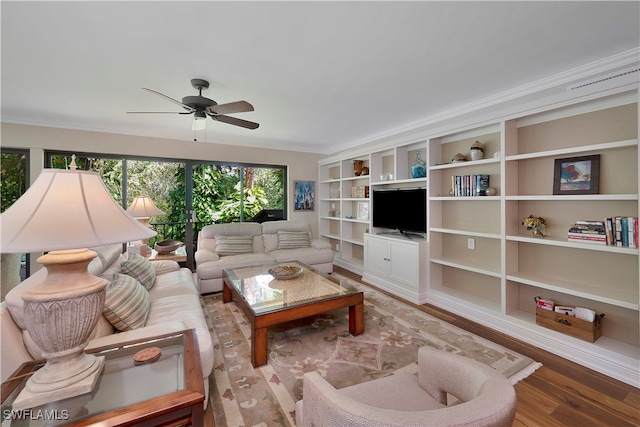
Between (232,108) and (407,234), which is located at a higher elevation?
(232,108)

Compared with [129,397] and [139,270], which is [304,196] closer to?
[139,270]

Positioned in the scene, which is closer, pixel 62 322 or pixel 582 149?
pixel 62 322

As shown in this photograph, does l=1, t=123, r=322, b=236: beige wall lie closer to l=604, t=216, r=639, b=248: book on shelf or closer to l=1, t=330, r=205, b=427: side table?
l=1, t=330, r=205, b=427: side table

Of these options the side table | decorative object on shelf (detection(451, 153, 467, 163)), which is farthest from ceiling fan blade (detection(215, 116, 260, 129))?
decorative object on shelf (detection(451, 153, 467, 163))

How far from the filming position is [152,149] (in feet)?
14.6

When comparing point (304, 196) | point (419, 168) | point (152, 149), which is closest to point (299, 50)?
point (419, 168)

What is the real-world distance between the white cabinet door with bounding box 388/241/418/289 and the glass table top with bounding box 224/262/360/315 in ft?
3.78

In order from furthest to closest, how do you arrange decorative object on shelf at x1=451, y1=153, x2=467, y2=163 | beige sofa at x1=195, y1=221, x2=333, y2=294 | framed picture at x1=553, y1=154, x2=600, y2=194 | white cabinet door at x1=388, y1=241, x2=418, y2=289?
beige sofa at x1=195, y1=221, x2=333, y2=294 → white cabinet door at x1=388, y1=241, x2=418, y2=289 → decorative object on shelf at x1=451, y1=153, x2=467, y2=163 → framed picture at x1=553, y1=154, x2=600, y2=194


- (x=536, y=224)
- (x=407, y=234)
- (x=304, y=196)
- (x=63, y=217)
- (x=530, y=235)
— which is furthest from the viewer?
(x=304, y=196)

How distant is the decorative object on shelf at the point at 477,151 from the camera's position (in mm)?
3111

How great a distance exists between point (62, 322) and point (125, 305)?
0.84m

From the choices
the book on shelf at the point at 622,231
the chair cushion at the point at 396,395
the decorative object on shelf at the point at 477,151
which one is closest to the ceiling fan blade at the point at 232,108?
the chair cushion at the point at 396,395

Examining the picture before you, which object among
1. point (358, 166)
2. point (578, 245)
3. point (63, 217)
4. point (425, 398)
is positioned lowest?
point (425, 398)

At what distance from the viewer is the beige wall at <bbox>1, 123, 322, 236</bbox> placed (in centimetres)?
371
